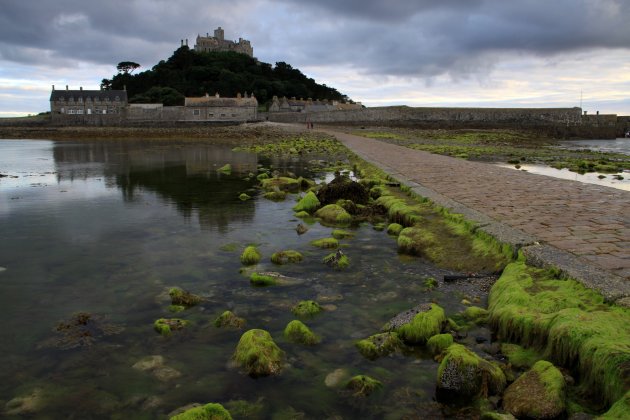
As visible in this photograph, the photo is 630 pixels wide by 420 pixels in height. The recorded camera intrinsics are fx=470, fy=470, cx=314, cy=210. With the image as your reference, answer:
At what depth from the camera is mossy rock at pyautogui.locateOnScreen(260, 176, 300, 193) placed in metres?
13.7

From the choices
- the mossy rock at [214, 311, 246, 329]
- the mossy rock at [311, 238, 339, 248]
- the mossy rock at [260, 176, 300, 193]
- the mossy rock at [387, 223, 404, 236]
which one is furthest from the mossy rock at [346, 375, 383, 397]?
the mossy rock at [260, 176, 300, 193]

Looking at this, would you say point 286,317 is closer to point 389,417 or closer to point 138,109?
point 389,417

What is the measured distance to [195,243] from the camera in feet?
25.9

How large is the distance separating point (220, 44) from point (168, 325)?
5432 inches

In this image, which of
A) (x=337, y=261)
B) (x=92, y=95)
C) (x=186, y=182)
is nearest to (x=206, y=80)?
(x=92, y=95)

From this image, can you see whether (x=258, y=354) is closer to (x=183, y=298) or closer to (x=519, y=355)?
(x=183, y=298)

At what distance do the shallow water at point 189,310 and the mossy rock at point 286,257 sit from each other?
13 centimetres

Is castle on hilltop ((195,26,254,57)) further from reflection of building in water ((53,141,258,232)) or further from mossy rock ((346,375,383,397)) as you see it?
mossy rock ((346,375,383,397))

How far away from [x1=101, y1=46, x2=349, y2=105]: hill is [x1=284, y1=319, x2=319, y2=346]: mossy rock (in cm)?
9500

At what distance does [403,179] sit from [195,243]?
6.51 metres

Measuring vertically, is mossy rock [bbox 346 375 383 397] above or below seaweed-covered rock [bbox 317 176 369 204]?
below

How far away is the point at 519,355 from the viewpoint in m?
3.90

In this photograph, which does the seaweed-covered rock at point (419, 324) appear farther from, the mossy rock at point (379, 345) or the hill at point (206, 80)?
the hill at point (206, 80)

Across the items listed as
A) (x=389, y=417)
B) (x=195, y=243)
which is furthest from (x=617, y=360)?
(x=195, y=243)
